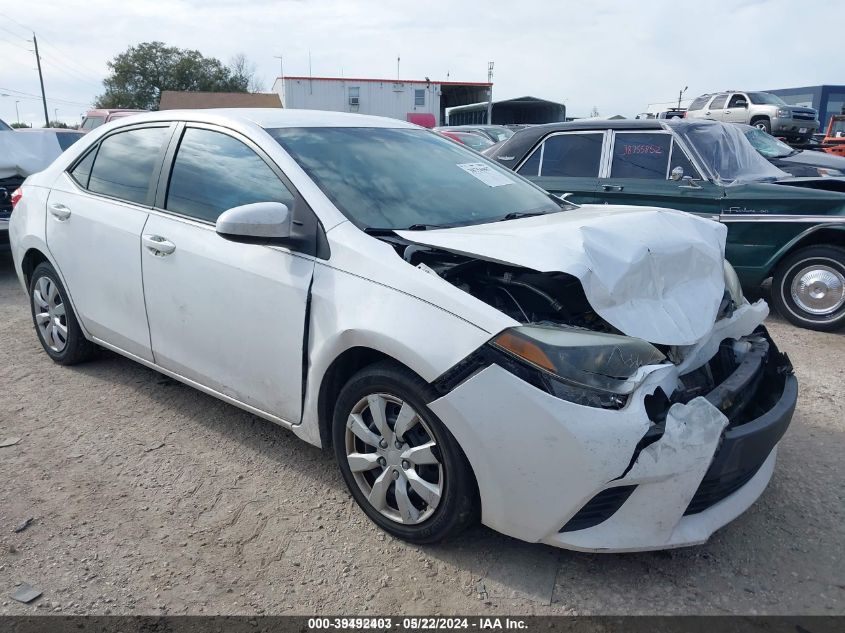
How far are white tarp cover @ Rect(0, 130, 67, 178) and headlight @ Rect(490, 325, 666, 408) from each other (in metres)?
7.25


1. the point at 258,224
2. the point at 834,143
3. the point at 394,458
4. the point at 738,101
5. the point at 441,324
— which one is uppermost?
the point at 738,101

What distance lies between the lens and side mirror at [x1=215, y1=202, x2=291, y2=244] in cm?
274

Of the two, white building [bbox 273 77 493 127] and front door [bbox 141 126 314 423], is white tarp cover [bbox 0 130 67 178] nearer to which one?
front door [bbox 141 126 314 423]

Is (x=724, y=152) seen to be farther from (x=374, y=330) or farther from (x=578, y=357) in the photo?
(x=374, y=330)

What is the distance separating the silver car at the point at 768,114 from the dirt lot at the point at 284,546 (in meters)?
19.7

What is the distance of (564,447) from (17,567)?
2085mm

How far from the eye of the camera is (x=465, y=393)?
2.28 metres

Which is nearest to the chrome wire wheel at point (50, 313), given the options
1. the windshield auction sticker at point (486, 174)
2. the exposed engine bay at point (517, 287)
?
the windshield auction sticker at point (486, 174)

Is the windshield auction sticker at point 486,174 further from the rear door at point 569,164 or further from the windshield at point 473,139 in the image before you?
the windshield at point 473,139

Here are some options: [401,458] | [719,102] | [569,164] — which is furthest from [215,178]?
[719,102]

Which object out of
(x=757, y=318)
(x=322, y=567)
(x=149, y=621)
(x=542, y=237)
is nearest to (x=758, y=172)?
(x=757, y=318)

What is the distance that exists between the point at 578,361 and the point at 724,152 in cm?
480

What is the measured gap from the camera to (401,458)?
8.43ft

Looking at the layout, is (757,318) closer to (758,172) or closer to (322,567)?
(322,567)
